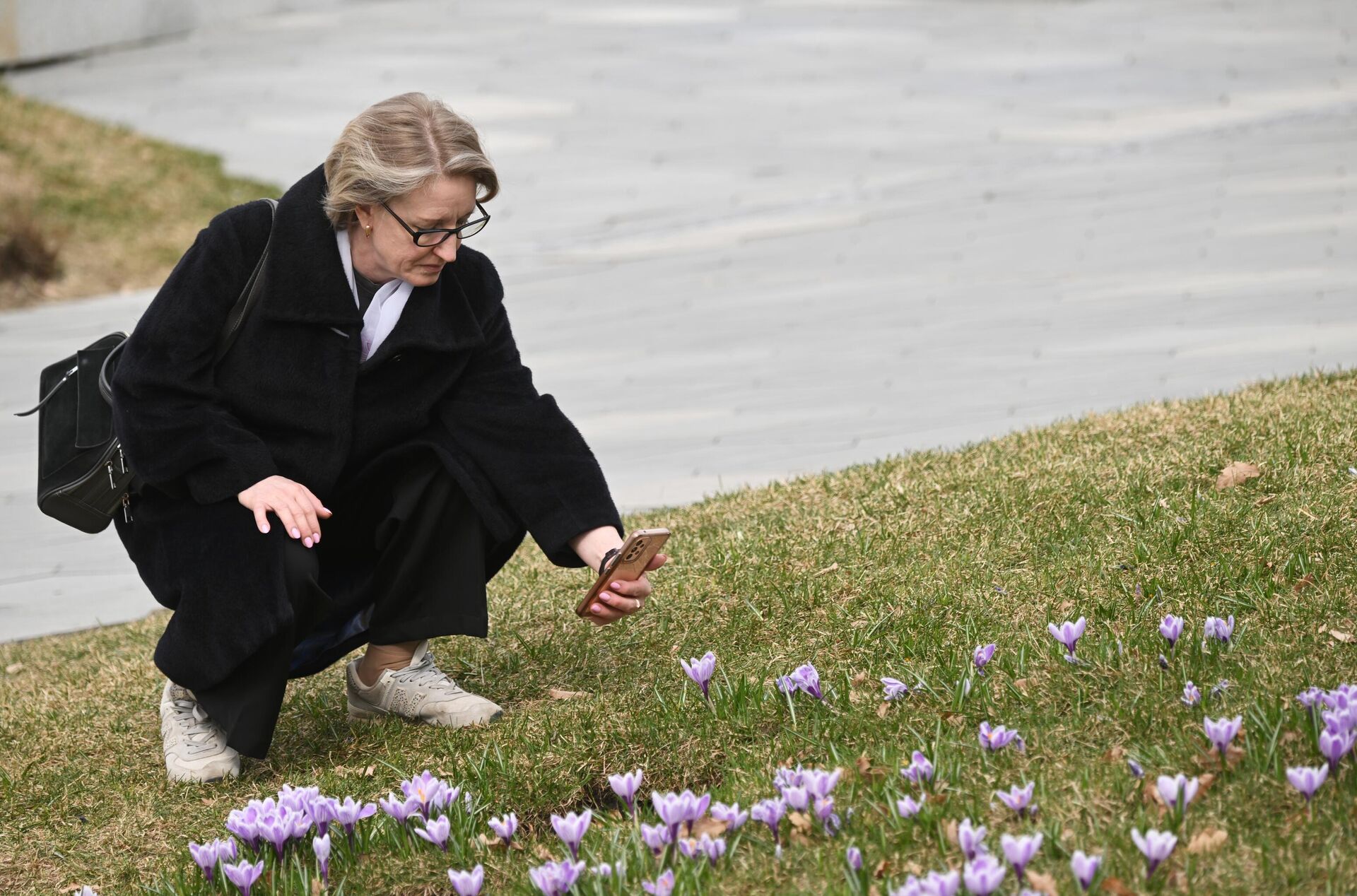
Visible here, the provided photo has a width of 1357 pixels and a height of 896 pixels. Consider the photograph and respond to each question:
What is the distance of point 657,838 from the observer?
2.61 m

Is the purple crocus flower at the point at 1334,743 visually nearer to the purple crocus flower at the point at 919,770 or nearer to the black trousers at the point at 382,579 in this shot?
the purple crocus flower at the point at 919,770

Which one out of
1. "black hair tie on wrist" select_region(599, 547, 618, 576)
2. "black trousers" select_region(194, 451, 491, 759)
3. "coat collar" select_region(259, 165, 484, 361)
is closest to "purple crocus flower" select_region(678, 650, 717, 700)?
"black hair tie on wrist" select_region(599, 547, 618, 576)

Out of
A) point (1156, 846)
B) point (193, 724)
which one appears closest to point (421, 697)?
point (193, 724)

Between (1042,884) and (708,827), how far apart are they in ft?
2.17

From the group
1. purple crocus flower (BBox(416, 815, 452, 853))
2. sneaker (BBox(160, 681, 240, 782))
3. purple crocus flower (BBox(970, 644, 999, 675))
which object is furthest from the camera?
sneaker (BBox(160, 681, 240, 782))

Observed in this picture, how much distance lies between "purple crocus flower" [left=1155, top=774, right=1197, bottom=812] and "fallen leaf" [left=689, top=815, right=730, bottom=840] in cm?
71

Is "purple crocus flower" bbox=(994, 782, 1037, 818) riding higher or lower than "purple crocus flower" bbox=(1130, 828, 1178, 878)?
lower

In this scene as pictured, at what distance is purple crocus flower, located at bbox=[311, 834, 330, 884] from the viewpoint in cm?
277

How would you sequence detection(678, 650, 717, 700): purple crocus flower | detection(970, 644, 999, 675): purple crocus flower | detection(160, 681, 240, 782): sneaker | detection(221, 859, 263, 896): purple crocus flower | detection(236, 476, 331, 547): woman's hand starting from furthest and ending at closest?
detection(160, 681, 240, 782): sneaker → detection(236, 476, 331, 547): woman's hand → detection(678, 650, 717, 700): purple crocus flower → detection(970, 644, 999, 675): purple crocus flower → detection(221, 859, 263, 896): purple crocus flower

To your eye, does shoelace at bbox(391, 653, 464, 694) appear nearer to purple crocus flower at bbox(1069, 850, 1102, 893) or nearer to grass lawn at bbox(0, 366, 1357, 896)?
grass lawn at bbox(0, 366, 1357, 896)

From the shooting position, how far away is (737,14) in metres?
19.1

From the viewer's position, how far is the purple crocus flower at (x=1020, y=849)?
2270 mm

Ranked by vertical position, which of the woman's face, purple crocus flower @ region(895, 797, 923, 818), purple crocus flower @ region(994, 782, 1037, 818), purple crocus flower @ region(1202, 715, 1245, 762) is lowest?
purple crocus flower @ region(895, 797, 923, 818)

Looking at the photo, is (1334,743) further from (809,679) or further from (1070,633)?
(809,679)
